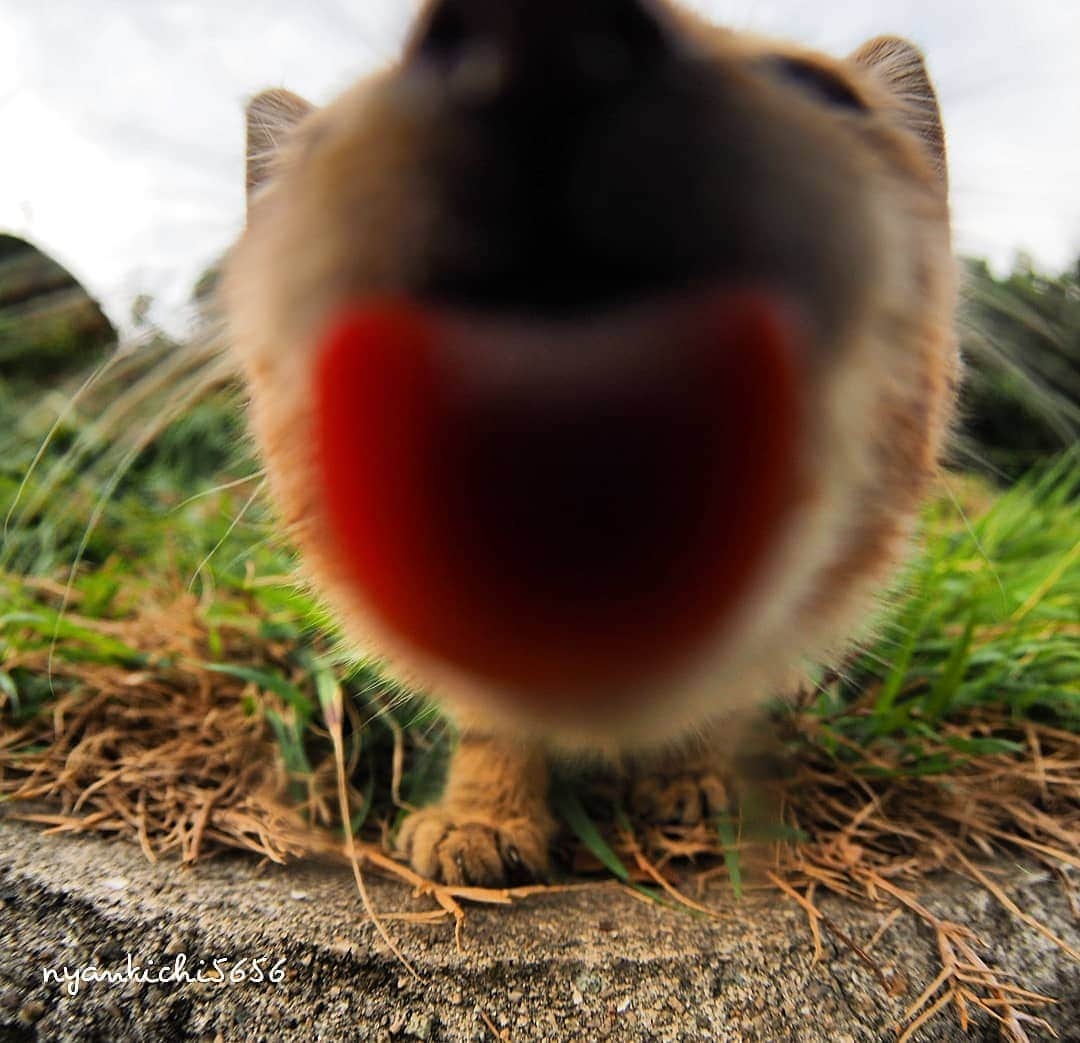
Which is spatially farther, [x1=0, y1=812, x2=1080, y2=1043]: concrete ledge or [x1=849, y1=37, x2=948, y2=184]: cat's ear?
[x1=849, y1=37, x2=948, y2=184]: cat's ear

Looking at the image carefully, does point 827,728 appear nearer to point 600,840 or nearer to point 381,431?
point 600,840

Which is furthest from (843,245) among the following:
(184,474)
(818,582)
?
(184,474)

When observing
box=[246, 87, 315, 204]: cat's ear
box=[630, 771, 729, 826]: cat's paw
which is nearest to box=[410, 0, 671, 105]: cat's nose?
box=[246, 87, 315, 204]: cat's ear

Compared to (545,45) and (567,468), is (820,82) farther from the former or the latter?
(567,468)

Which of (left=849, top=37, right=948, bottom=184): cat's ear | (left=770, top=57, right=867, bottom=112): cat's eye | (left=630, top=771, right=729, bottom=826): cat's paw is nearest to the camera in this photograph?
(left=770, top=57, right=867, bottom=112): cat's eye

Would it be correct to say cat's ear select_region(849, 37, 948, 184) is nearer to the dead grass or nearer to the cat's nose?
the cat's nose

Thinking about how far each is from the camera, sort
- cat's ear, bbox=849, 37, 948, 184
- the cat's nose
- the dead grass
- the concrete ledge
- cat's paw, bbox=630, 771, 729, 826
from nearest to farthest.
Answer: the cat's nose < the concrete ledge < cat's ear, bbox=849, 37, 948, 184 < the dead grass < cat's paw, bbox=630, 771, 729, 826

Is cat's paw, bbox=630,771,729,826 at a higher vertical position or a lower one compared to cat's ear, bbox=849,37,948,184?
lower
